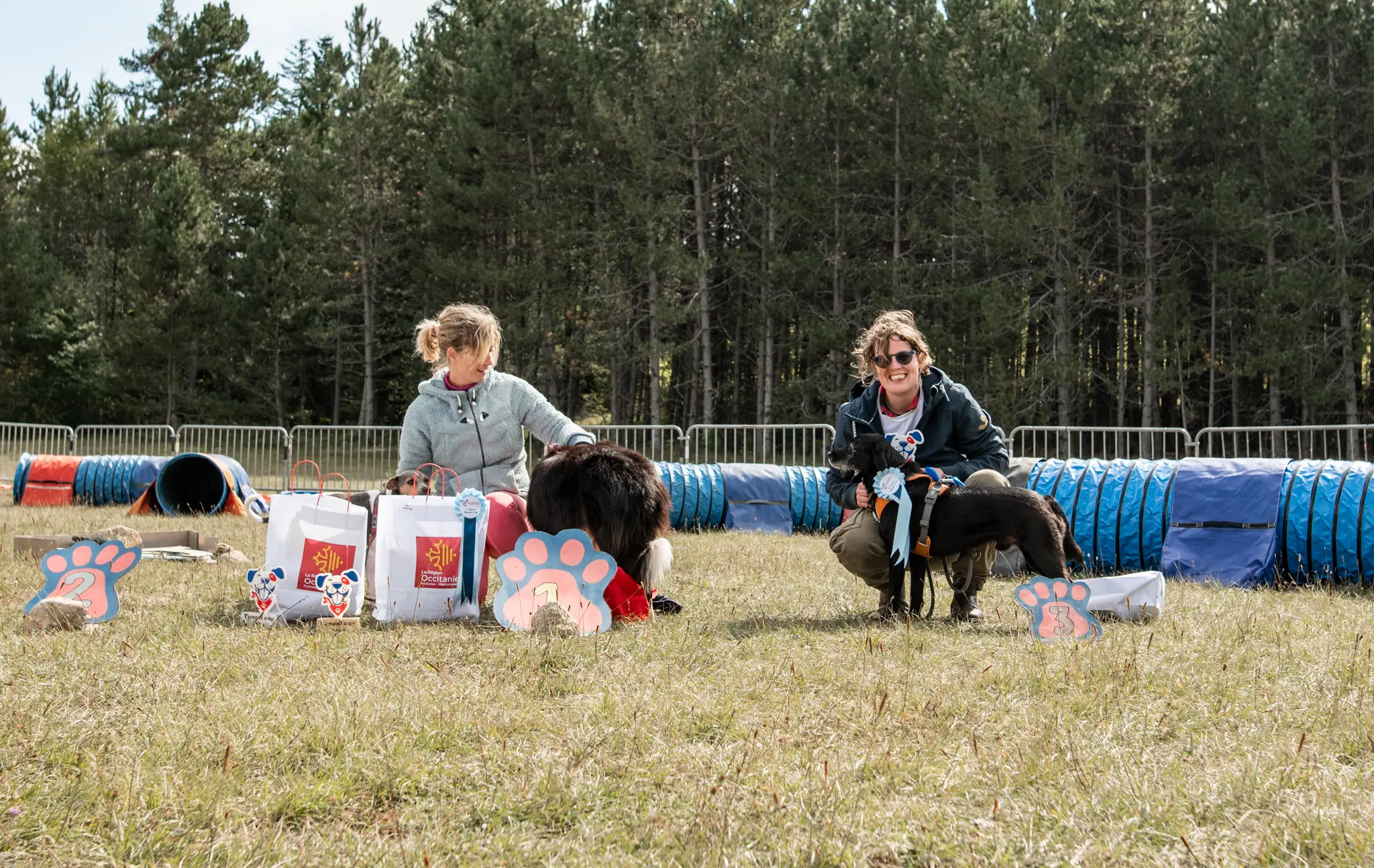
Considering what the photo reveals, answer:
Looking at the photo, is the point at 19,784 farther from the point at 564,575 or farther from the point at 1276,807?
the point at 1276,807

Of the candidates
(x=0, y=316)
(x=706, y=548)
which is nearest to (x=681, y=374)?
(x=0, y=316)

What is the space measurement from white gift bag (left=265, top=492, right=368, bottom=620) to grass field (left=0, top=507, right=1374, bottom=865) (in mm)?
281

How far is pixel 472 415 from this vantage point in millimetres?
4738

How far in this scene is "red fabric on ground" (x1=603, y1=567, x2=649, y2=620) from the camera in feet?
13.4

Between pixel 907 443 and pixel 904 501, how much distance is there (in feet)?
1.10

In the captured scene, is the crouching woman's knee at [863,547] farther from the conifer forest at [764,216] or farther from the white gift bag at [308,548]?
the conifer forest at [764,216]

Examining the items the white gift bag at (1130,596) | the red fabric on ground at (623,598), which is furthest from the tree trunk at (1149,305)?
the red fabric on ground at (623,598)

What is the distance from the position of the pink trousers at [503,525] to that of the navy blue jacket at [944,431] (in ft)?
4.21

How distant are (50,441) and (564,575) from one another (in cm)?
1589

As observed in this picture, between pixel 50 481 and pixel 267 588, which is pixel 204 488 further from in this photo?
pixel 267 588

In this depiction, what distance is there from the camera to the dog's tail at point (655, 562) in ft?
14.0

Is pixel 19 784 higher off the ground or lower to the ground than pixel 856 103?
lower

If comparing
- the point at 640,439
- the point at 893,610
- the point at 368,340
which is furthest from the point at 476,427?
the point at 368,340

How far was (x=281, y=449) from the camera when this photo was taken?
16422mm
